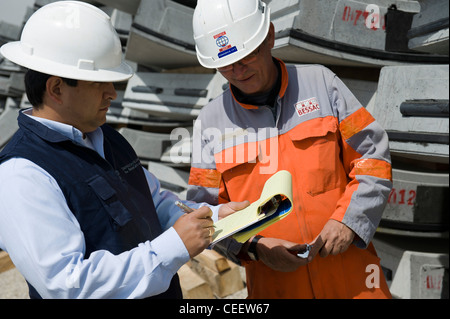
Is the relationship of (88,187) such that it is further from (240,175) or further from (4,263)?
(4,263)

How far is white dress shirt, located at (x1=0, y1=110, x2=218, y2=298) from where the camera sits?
106cm

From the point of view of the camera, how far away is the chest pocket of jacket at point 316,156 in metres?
1.67

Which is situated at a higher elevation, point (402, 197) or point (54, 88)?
point (54, 88)

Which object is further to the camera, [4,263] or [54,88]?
[4,263]

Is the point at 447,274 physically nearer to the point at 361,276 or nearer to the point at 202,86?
the point at 361,276

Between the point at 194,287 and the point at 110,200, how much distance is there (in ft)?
6.47

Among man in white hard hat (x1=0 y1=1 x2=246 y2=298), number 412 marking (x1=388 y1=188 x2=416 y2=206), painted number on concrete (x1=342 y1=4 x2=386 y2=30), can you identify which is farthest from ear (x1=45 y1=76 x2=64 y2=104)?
number 412 marking (x1=388 y1=188 x2=416 y2=206)

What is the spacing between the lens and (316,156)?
66.2 inches

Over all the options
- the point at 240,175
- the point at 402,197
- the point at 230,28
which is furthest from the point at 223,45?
the point at 402,197

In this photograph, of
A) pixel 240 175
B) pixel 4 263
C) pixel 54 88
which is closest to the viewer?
pixel 54 88

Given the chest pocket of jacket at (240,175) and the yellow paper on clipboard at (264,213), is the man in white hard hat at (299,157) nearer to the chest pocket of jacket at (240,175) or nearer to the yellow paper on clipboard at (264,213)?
the chest pocket of jacket at (240,175)

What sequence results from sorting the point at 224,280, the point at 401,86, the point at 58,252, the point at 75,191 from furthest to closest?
the point at 224,280 → the point at 401,86 → the point at 75,191 → the point at 58,252
